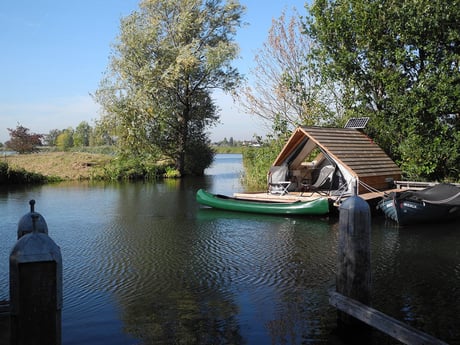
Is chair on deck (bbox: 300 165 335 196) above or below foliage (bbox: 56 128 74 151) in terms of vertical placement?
below

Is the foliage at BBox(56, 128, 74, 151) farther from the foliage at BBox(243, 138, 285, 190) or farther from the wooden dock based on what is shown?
the wooden dock

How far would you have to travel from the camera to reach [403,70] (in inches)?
659

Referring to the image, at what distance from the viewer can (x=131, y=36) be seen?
87.2ft

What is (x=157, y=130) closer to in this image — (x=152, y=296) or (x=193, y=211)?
(x=193, y=211)

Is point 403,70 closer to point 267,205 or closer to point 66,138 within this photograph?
point 267,205

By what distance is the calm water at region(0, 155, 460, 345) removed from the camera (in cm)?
522

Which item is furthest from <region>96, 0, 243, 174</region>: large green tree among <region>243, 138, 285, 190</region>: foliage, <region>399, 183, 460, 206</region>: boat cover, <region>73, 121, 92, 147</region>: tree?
<region>73, 121, 92, 147</region>: tree

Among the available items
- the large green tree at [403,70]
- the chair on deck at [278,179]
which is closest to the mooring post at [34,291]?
the chair on deck at [278,179]

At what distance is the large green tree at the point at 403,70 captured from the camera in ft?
50.0

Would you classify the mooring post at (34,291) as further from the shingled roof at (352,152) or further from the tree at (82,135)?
the tree at (82,135)

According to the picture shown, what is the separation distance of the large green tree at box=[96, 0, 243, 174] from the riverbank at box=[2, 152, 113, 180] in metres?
2.33

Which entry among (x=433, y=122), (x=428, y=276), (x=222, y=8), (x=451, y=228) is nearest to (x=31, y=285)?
(x=428, y=276)

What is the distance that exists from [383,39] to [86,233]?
12.2 metres

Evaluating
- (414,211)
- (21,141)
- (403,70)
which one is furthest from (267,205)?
(21,141)
